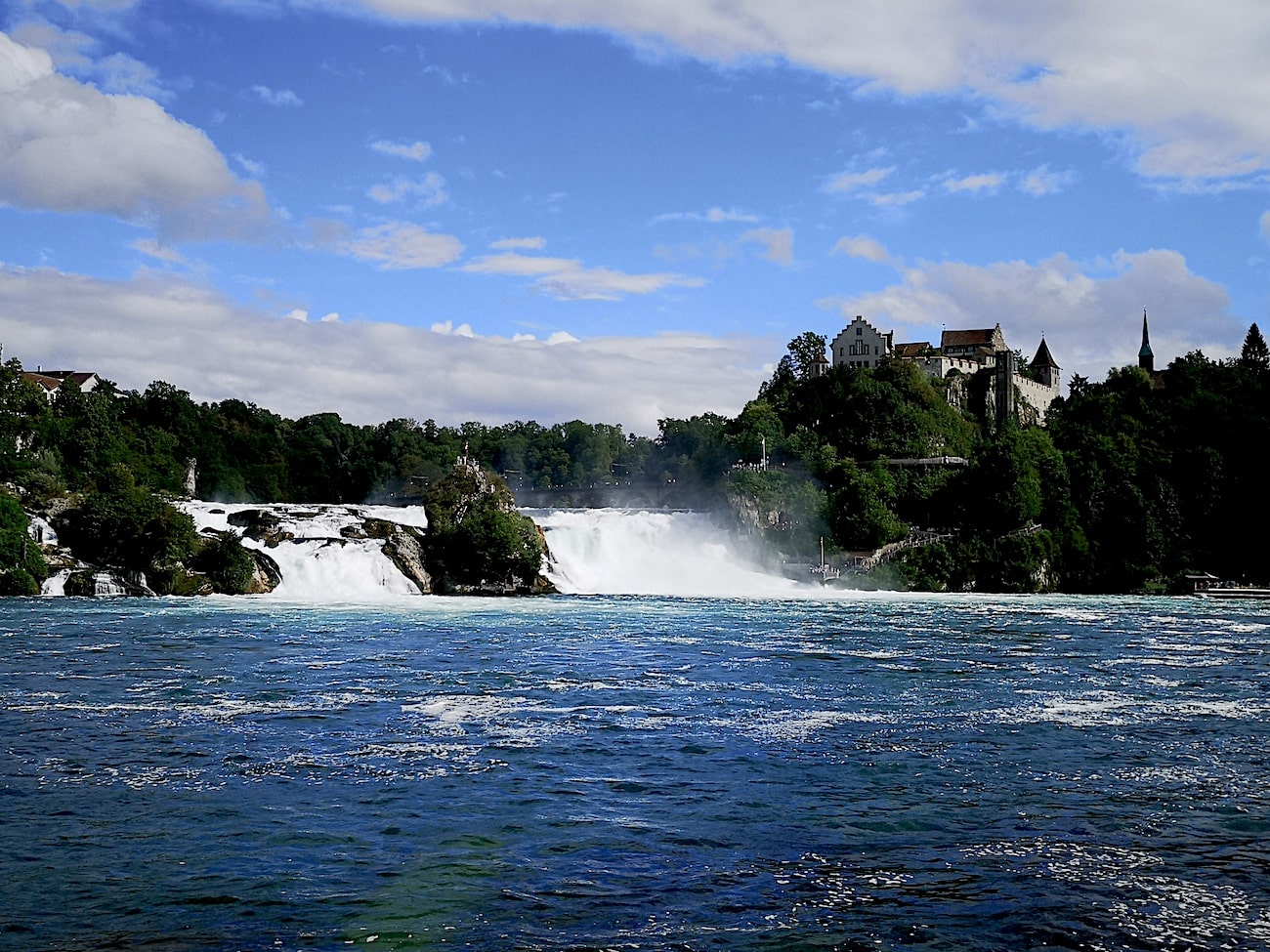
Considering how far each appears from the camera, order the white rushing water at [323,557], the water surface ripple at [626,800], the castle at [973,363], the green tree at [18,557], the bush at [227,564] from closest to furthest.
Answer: the water surface ripple at [626,800], the green tree at [18,557], the bush at [227,564], the white rushing water at [323,557], the castle at [973,363]

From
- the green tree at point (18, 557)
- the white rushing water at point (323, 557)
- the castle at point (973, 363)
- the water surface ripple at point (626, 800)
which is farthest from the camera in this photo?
the castle at point (973, 363)

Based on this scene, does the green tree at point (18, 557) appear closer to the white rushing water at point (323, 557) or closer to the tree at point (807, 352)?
the white rushing water at point (323, 557)

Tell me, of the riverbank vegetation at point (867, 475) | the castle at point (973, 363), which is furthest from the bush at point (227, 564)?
the castle at point (973, 363)

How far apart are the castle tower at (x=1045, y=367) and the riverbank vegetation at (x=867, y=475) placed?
49.5ft

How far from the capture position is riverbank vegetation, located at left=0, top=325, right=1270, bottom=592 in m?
59.8

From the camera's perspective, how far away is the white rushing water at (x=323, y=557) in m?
51.8

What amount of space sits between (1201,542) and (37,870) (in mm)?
79086

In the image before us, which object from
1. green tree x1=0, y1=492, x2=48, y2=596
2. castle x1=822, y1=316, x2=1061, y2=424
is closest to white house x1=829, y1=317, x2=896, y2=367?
castle x1=822, y1=316, x2=1061, y2=424

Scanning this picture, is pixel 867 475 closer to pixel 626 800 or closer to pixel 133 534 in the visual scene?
pixel 133 534

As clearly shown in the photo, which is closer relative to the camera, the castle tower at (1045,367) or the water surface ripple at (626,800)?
the water surface ripple at (626,800)

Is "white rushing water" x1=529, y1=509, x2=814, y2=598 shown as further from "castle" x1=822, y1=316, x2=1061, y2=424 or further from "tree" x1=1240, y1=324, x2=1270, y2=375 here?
"tree" x1=1240, y1=324, x2=1270, y2=375

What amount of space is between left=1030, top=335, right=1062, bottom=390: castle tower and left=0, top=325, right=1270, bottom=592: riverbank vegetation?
15.1 m

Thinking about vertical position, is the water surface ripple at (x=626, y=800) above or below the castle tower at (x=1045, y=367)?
below

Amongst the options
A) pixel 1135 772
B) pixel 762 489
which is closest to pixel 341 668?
pixel 1135 772
